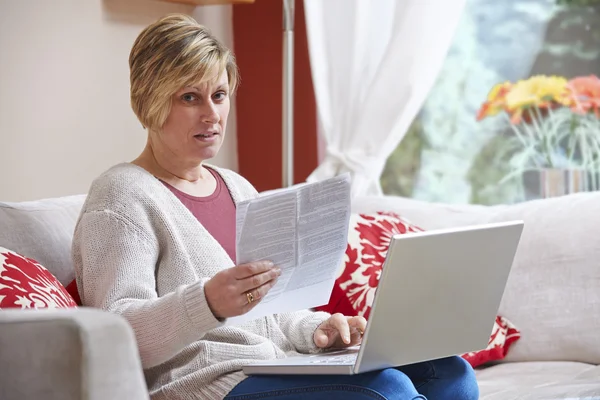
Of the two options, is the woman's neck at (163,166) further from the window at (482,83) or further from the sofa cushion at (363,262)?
the window at (482,83)

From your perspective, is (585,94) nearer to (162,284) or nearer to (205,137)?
(205,137)

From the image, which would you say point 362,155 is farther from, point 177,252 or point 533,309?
point 177,252

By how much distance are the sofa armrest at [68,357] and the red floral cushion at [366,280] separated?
48.1 inches

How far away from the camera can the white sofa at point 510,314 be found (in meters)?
1.10

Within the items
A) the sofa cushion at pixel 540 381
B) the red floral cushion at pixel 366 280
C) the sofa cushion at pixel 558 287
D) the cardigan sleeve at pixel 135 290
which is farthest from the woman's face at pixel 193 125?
the sofa cushion at pixel 558 287

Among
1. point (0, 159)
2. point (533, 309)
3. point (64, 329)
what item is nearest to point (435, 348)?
point (64, 329)

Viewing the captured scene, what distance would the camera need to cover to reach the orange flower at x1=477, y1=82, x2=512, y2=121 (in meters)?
3.33

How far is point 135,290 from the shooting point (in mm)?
1580

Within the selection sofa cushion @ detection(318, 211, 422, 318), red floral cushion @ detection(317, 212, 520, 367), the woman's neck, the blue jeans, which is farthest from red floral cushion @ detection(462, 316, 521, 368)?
the woman's neck

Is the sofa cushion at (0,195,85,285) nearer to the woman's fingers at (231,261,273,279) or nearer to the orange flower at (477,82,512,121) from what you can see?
the woman's fingers at (231,261,273,279)

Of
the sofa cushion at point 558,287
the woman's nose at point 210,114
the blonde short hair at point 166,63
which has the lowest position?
the sofa cushion at point 558,287

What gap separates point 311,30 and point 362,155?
0.48 m

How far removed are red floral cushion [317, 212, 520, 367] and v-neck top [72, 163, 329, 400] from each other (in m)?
0.52

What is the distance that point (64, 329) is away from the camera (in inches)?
42.6
